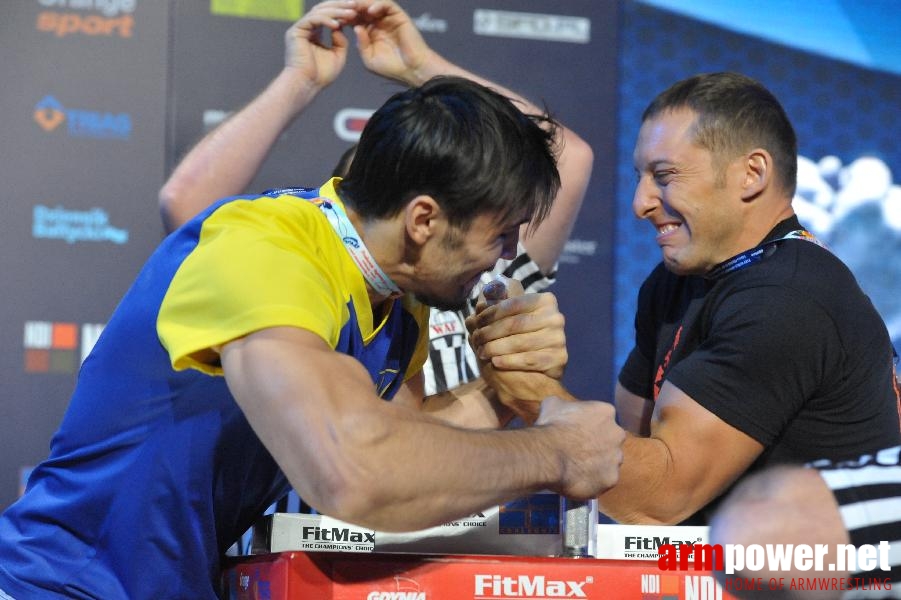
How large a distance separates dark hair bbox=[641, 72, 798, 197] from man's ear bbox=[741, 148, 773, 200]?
0.02m

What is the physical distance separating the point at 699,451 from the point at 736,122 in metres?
0.78

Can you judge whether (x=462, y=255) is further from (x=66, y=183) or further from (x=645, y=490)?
(x=66, y=183)

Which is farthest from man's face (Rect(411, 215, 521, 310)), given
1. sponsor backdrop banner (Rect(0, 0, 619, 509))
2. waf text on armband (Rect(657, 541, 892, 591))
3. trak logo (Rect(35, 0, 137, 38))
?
trak logo (Rect(35, 0, 137, 38))

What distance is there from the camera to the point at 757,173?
2.28 meters

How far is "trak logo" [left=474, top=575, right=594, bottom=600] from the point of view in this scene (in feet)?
4.14

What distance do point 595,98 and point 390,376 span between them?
89.1 inches

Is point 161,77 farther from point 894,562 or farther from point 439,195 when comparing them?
point 894,562

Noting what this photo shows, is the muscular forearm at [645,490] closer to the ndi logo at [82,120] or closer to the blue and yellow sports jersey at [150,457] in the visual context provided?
the blue and yellow sports jersey at [150,457]

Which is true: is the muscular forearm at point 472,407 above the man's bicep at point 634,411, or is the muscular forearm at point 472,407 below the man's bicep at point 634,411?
below

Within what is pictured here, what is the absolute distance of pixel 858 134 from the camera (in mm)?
3992

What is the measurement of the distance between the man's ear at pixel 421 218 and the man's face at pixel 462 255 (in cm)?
2

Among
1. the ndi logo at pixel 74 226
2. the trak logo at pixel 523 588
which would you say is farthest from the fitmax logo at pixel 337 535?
the ndi logo at pixel 74 226

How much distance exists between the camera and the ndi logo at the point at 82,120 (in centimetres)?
338

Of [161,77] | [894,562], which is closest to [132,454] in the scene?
[894,562]
